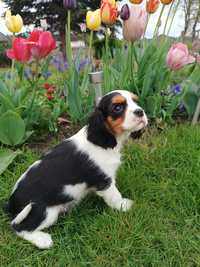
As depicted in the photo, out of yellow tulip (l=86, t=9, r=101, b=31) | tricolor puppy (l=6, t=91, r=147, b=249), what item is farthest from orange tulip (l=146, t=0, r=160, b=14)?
tricolor puppy (l=6, t=91, r=147, b=249)

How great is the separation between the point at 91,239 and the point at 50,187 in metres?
0.39

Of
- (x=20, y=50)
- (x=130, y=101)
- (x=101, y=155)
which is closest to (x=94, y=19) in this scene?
(x=20, y=50)

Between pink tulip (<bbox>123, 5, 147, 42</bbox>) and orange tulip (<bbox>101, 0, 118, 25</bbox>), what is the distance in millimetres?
115

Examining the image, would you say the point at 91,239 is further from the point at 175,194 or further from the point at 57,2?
the point at 57,2

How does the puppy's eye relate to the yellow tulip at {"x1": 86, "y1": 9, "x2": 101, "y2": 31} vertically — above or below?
below

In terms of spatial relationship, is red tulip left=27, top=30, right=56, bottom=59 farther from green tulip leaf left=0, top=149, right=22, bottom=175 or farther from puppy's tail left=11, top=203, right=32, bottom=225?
puppy's tail left=11, top=203, right=32, bottom=225

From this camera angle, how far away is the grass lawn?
202cm

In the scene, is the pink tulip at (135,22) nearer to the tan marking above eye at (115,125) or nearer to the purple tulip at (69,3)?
the purple tulip at (69,3)

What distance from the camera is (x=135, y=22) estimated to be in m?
2.79

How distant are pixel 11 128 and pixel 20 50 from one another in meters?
0.64

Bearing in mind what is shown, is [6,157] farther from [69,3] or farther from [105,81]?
[69,3]

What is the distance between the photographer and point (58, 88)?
420 centimetres

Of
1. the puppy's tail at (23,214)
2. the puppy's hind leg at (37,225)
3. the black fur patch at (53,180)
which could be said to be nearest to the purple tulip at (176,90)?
the black fur patch at (53,180)

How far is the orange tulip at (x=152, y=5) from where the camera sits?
116 inches
